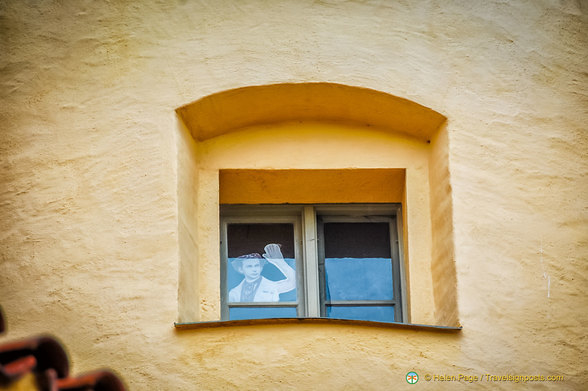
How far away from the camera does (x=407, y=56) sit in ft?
25.7

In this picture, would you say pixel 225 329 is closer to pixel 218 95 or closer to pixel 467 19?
pixel 218 95

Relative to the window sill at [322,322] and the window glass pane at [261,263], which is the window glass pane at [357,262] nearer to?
the window glass pane at [261,263]

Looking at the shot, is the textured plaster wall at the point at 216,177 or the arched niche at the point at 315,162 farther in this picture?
the arched niche at the point at 315,162

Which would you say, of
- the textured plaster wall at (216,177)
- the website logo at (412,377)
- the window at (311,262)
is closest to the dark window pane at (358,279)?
the window at (311,262)

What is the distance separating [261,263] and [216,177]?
67 centimetres

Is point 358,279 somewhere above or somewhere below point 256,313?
above

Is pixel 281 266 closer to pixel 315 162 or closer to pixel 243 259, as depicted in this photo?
pixel 243 259

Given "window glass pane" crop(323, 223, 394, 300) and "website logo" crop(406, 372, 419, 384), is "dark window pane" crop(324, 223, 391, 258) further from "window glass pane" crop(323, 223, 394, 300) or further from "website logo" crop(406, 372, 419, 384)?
"website logo" crop(406, 372, 419, 384)

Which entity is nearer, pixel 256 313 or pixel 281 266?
pixel 256 313

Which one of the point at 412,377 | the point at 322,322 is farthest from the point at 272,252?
the point at 412,377

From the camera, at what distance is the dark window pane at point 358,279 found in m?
8.06

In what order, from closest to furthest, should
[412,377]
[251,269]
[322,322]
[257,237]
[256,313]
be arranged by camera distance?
[412,377] → [322,322] → [256,313] → [251,269] → [257,237]

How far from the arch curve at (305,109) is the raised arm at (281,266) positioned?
866 mm

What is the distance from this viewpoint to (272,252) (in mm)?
8172
